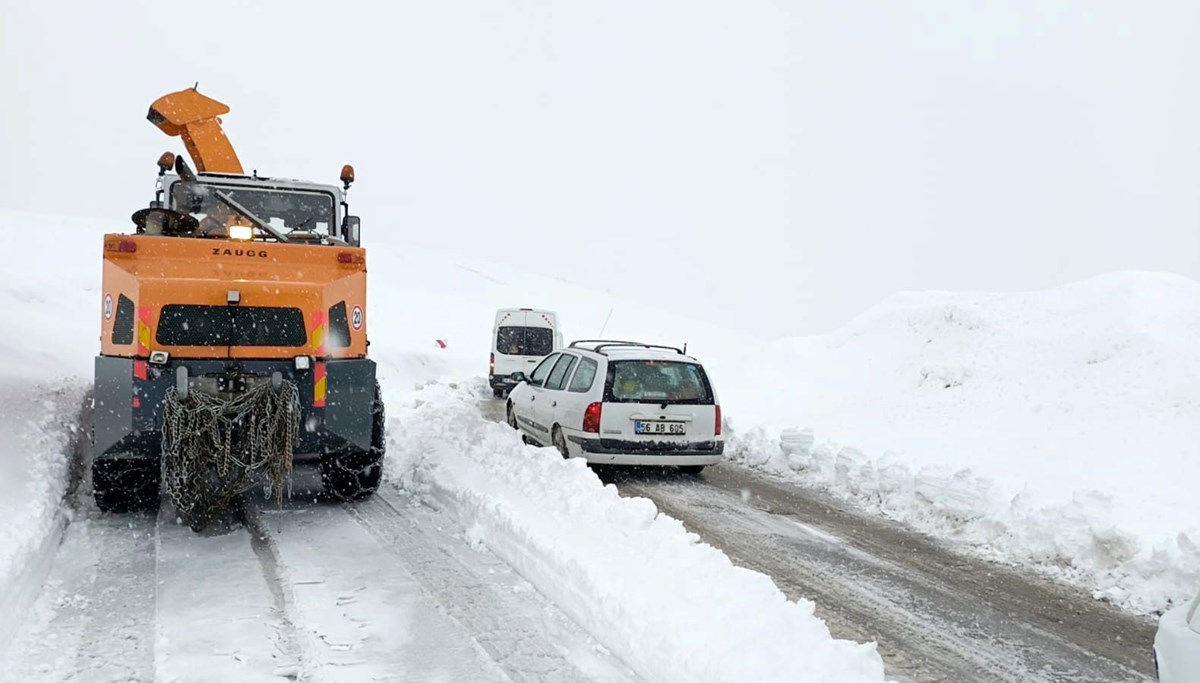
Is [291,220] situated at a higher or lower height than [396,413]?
higher

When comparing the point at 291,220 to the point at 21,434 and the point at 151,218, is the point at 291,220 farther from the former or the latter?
the point at 21,434

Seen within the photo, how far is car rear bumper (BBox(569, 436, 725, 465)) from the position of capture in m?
9.77

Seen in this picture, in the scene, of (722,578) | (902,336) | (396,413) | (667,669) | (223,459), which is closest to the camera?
(667,669)

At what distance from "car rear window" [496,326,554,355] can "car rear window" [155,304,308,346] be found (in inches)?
559

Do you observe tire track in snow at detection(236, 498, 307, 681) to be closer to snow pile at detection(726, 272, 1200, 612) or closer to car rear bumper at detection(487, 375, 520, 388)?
snow pile at detection(726, 272, 1200, 612)

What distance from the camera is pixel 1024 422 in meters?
15.0

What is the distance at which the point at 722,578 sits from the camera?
5.11 metres

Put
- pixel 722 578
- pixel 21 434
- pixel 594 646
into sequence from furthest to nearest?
pixel 21 434, pixel 722 578, pixel 594 646

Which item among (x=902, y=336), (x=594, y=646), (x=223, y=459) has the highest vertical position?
(x=902, y=336)

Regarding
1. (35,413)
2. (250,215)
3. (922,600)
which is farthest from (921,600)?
(35,413)

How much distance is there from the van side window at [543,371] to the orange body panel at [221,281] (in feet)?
15.3

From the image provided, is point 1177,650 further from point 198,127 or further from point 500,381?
point 500,381

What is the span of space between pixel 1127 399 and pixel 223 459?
1479 centimetres

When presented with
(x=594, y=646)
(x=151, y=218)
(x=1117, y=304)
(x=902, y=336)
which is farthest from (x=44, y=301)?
(x=1117, y=304)
